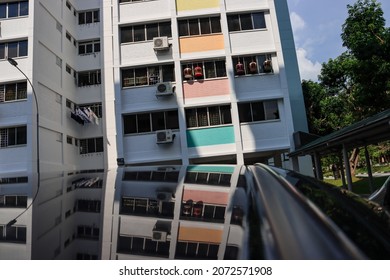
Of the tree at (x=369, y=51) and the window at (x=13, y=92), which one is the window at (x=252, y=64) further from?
the window at (x=13, y=92)

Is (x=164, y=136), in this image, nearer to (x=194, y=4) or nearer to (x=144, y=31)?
(x=144, y=31)

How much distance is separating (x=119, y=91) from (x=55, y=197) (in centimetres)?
1140

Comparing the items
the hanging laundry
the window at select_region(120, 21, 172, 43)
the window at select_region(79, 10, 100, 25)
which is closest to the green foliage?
the window at select_region(120, 21, 172, 43)

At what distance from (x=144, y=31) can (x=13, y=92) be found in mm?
5621

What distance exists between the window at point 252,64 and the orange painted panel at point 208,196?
11.4m

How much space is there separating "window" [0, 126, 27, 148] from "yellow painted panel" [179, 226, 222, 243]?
12.4m

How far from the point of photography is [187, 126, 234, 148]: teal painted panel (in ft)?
38.4

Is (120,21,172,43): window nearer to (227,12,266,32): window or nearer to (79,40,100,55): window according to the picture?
(227,12,266,32): window

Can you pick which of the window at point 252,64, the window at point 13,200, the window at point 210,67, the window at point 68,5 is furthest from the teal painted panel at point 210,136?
the window at point 13,200

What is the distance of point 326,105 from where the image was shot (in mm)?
16094

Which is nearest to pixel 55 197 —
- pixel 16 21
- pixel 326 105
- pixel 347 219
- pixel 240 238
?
pixel 240 238

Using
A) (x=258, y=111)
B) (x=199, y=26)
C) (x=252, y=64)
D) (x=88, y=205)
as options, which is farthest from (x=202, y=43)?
(x=88, y=205)

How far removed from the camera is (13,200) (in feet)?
3.93

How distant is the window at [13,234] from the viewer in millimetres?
727
